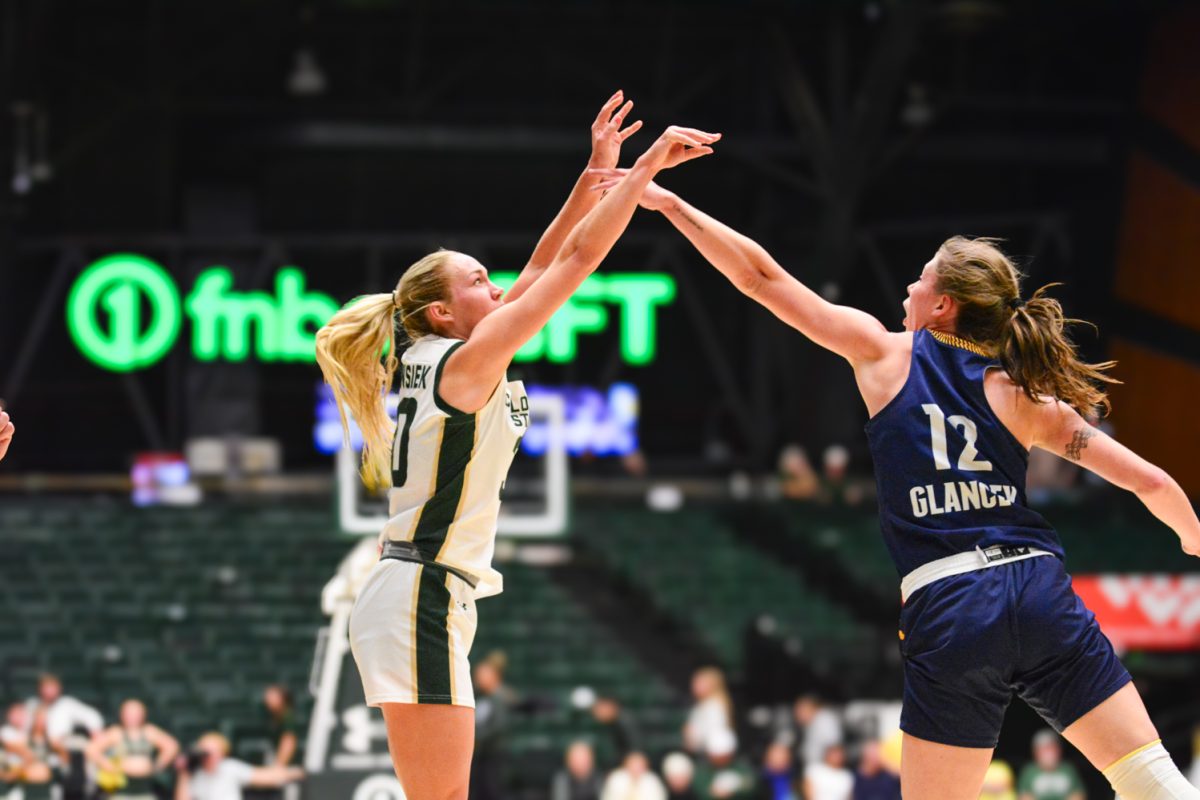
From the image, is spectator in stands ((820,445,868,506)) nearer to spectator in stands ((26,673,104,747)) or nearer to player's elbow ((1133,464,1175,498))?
spectator in stands ((26,673,104,747))

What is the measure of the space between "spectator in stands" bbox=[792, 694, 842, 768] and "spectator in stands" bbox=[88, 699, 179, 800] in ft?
18.7

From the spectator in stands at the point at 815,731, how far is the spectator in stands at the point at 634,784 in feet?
6.03

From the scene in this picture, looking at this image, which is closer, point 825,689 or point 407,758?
point 407,758

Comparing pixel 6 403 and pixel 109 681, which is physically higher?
pixel 6 403

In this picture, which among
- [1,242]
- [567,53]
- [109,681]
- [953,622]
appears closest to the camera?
[953,622]

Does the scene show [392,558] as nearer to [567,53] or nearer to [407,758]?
[407,758]

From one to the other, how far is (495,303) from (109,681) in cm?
1276

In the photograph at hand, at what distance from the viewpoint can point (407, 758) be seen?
4.74m

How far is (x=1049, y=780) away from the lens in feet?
49.4

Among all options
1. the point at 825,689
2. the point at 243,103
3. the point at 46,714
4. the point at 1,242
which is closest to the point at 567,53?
the point at 243,103

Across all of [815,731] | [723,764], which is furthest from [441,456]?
[815,731]

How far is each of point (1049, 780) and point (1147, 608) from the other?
382cm

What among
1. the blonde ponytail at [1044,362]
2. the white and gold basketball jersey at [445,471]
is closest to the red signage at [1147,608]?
the blonde ponytail at [1044,362]

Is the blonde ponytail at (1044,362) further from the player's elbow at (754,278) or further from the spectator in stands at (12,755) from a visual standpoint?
the spectator in stands at (12,755)
